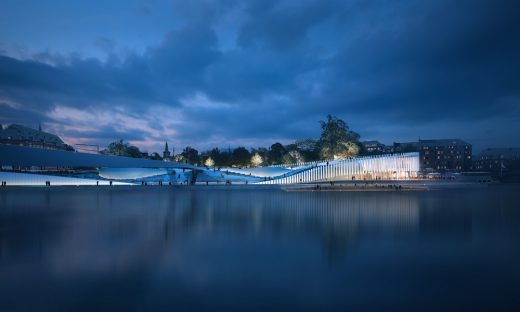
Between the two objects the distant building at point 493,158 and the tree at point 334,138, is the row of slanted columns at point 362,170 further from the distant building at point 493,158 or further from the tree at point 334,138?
the distant building at point 493,158

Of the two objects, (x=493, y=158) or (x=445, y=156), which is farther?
(x=445, y=156)

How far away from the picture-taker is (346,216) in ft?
43.4

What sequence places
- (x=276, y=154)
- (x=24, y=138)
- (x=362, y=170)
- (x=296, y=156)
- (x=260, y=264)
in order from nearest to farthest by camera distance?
(x=260, y=264), (x=24, y=138), (x=362, y=170), (x=296, y=156), (x=276, y=154)

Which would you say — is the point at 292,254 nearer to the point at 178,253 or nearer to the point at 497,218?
the point at 178,253

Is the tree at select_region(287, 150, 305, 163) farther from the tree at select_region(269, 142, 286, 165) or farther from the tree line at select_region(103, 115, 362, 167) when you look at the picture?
the tree at select_region(269, 142, 286, 165)

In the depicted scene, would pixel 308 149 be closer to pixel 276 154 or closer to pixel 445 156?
pixel 276 154

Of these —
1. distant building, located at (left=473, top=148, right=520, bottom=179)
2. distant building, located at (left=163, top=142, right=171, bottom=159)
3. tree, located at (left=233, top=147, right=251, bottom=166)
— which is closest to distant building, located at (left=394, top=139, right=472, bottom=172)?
distant building, located at (left=473, top=148, right=520, bottom=179)

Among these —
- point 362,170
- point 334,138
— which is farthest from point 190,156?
point 362,170

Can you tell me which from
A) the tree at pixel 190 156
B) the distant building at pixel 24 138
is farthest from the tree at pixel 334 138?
the tree at pixel 190 156

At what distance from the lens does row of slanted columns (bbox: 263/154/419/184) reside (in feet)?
Result: 152

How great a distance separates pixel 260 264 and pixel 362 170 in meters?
45.5

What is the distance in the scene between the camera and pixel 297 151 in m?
80.6

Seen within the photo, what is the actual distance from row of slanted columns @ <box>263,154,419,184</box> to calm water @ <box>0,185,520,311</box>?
33.9 meters

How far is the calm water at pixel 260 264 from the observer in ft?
16.2
